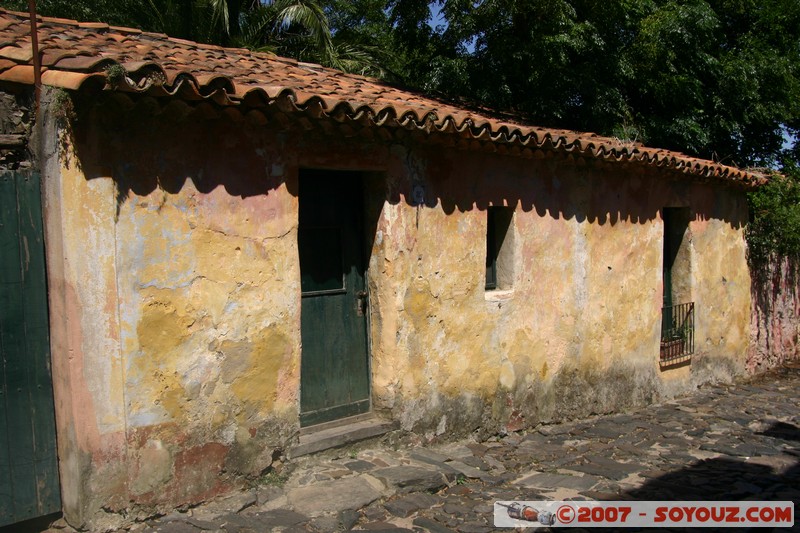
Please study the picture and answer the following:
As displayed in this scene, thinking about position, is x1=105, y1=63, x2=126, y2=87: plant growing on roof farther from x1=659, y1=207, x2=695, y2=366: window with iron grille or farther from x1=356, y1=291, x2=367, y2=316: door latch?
x1=659, y1=207, x2=695, y2=366: window with iron grille

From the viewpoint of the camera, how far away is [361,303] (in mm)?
6039

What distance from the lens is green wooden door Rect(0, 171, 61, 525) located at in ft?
13.5

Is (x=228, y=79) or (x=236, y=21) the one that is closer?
(x=228, y=79)

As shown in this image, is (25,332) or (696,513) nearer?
(25,332)

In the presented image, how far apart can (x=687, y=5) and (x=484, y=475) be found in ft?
25.0

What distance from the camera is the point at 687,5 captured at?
10188 millimetres

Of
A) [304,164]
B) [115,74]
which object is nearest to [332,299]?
[304,164]

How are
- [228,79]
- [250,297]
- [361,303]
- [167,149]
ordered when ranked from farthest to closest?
[361,303] < [250,297] < [167,149] < [228,79]

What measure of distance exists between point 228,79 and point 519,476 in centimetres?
370

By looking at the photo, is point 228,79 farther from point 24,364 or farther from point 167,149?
point 24,364

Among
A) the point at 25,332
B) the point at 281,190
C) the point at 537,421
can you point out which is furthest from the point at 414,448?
the point at 25,332

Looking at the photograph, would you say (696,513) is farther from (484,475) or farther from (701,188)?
(701,188)

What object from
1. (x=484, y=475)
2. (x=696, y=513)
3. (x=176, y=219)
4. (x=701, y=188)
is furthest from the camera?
(x=701, y=188)

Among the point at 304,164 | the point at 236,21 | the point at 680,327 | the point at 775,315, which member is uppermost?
the point at 236,21
